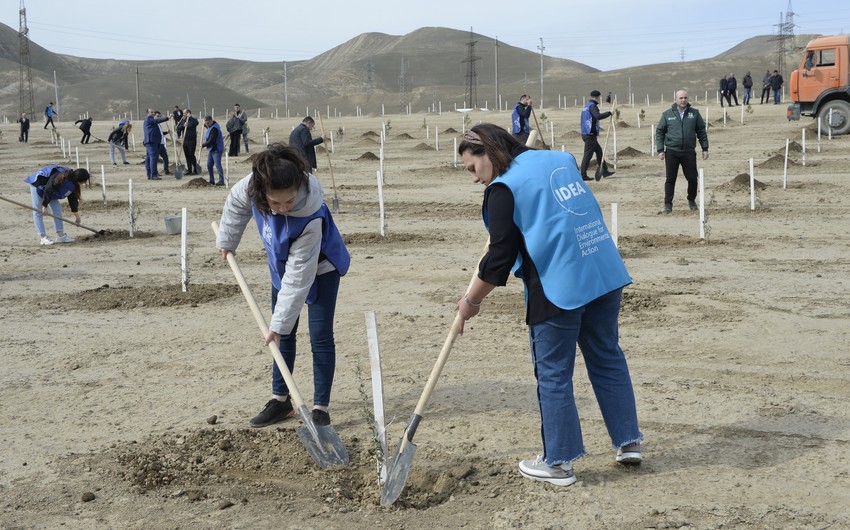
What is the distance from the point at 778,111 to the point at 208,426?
116 feet

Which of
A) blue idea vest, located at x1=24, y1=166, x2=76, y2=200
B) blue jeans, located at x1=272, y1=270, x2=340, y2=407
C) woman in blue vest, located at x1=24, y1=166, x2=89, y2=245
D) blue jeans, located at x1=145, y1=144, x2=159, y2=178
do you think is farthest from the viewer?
blue jeans, located at x1=145, y1=144, x2=159, y2=178

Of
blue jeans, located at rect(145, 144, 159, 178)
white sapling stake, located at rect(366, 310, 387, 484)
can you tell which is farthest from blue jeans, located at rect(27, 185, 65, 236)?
blue jeans, located at rect(145, 144, 159, 178)

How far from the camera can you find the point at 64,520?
431 centimetres

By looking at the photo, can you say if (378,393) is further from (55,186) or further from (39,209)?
(39,209)

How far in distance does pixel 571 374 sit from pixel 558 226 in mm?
706

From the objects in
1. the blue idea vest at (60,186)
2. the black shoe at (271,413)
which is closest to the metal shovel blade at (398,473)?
the black shoe at (271,413)

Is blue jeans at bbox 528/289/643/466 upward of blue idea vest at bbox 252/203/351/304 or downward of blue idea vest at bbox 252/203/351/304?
downward

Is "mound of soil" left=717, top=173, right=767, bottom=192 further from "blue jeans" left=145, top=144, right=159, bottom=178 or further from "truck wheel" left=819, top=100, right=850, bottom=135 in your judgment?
"blue jeans" left=145, top=144, right=159, bottom=178

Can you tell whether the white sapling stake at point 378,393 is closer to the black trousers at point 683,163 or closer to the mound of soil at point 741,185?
the black trousers at point 683,163

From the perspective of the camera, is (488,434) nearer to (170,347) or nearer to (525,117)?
(170,347)

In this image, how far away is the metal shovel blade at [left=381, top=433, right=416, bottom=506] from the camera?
4.34 metres

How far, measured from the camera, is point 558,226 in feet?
13.4

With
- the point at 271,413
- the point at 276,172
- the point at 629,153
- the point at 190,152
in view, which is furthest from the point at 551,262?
the point at 629,153

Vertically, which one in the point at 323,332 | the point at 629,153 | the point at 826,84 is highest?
the point at 826,84
